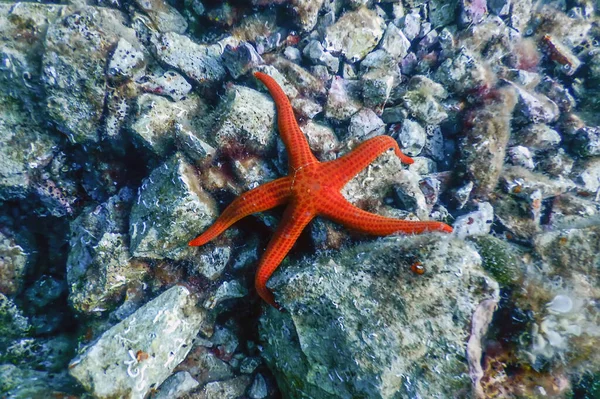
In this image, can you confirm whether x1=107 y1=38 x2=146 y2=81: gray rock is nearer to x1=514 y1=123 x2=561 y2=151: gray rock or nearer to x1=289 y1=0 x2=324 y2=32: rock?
x1=289 y1=0 x2=324 y2=32: rock

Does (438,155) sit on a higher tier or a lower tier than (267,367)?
higher

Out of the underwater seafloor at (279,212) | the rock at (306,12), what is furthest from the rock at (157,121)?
the rock at (306,12)

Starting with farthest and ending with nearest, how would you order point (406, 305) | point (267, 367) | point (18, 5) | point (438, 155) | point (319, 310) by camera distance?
1. point (438, 155)
2. point (267, 367)
3. point (18, 5)
4. point (319, 310)
5. point (406, 305)

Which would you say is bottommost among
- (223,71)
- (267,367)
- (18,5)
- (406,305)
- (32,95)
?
(267,367)

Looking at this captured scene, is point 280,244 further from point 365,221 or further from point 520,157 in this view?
point 520,157

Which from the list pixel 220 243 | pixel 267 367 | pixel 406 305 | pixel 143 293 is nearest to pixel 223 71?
pixel 220 243

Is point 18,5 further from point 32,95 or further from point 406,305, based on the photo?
point 406,305

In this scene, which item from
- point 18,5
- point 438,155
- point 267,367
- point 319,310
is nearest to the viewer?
point 319,310
